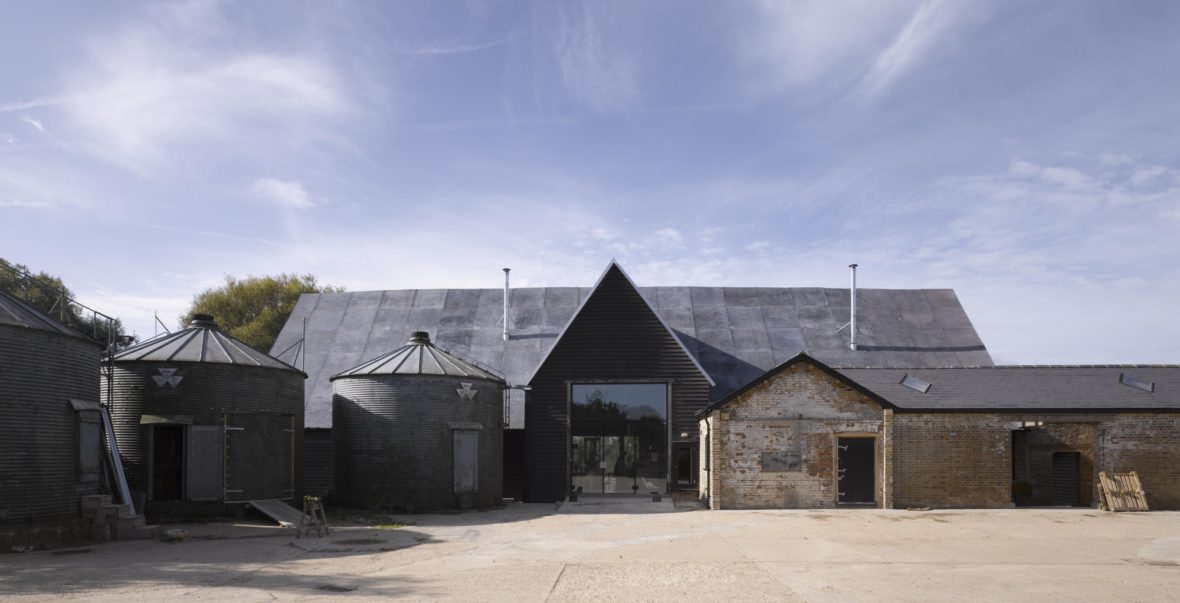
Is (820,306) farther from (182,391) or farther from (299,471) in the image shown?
(182,391)

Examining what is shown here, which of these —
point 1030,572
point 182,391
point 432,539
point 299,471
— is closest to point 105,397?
point 182,391

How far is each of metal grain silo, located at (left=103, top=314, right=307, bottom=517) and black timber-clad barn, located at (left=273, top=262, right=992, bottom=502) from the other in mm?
6882

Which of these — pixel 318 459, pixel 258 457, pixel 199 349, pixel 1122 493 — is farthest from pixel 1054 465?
pixel 199 349

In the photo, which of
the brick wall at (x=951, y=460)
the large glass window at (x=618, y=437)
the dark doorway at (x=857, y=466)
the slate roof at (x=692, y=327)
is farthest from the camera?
the slate roof at (x=692, y=327)

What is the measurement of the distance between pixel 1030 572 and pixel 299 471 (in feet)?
60.2

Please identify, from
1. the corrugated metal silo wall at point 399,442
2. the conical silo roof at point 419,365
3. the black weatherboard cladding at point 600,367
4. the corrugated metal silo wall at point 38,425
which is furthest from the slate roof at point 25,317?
the black weatherboard cladding at point 600,367

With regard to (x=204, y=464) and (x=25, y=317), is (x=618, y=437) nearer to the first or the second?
(x=204, y=464)

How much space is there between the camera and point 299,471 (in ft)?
84.3

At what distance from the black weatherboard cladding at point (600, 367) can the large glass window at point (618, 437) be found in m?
0.37

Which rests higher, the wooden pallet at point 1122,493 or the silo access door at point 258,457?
the silo access door at point 258,457

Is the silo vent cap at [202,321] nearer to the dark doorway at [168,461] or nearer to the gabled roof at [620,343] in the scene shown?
the dark doorway at [168,461]

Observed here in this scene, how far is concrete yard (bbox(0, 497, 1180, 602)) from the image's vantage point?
42.4 feet

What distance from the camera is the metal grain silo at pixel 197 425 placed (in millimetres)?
22672

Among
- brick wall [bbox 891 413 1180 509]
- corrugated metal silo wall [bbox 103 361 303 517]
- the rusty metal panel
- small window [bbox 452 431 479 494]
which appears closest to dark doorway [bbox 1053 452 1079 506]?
brick wall [bbox 891 413 1180 509]
